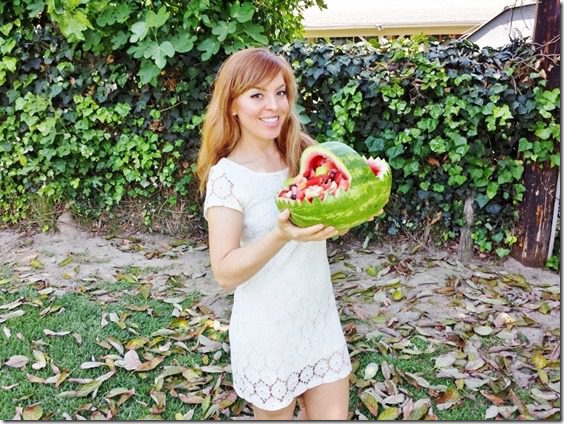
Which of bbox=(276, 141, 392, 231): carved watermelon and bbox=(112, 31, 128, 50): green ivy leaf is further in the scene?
bbox=(112, 31, 128, 50): green ivy leaf

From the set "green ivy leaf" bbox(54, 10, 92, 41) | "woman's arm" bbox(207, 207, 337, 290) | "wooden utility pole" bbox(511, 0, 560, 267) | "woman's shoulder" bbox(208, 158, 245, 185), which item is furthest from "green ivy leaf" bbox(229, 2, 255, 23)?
"woman's arm" bbox(207, 207, 337, 290)

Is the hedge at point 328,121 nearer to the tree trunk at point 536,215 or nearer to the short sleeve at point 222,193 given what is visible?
the tree trunk at point 536,215

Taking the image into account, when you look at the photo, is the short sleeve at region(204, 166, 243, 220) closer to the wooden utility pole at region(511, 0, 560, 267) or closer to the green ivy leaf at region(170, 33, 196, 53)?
the green ivy leaf at region(170, 33, 196, 53)

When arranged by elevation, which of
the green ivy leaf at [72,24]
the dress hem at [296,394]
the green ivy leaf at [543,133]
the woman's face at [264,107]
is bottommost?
the dress hem at [296,394]

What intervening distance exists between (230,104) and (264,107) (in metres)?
0.13

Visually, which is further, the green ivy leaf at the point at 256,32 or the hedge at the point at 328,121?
the green ivy leaf at the point at 256,32

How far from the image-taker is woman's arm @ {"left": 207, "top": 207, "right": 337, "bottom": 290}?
155 centimetres

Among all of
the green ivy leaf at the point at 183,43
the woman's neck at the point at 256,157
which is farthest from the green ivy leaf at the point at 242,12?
the woman's neck at the point at 256,157

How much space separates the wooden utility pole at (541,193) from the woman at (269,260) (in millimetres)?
2843

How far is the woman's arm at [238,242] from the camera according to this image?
1.55m

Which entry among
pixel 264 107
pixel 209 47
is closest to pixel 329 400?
pixel 264 107

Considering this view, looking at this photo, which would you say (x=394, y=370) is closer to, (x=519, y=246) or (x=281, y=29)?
(x=519, y=246)

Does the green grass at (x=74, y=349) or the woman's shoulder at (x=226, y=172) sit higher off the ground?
the woman's shoulder at (x=226, y=172)

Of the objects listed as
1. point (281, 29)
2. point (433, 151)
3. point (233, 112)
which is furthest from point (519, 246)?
point (233, 112)
